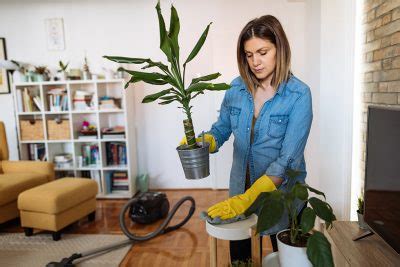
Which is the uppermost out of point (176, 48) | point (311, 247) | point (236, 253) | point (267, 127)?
point (176, 48)

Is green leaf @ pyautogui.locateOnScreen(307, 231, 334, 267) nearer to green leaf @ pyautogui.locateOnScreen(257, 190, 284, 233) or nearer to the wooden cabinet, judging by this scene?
green leaf @ pyautogui.locateOnScreen(257, 190, 284, 233)

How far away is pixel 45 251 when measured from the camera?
2494 millimetres

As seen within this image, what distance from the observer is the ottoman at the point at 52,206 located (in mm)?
2619

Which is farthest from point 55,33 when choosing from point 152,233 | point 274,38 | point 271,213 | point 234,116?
point 271,213

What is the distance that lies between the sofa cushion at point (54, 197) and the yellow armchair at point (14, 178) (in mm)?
221

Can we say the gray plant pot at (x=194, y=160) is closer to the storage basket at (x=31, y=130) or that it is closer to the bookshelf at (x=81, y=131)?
the bookshelf at (x=81, y=131)

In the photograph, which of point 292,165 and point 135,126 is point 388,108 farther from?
point 135,126

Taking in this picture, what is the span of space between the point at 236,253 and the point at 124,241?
142 centimetres

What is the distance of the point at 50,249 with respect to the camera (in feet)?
8.29

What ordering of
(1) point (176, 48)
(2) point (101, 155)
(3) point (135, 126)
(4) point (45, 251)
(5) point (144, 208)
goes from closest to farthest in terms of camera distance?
(1) point (176, 48) → (4) point (45, 251) → (5) point (144, 208) → (2) point (101, 155) → (3) point (135, 126)

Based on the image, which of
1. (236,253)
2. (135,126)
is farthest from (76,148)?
(236,253)

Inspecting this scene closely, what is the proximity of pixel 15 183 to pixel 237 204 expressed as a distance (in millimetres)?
2635

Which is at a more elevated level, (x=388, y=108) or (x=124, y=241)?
(x=388, y=108)

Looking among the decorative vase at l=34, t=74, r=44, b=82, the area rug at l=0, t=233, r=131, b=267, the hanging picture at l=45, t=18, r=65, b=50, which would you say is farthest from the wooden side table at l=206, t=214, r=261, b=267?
the hanging picture at l=45, t=18, r=65, b=50
